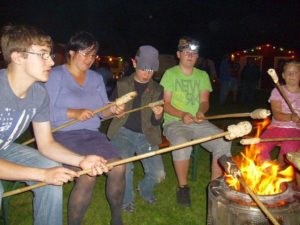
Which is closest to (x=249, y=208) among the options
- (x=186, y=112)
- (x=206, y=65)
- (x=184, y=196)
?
(x=184, y=196)

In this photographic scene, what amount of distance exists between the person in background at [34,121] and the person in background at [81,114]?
→ 384 millimetres

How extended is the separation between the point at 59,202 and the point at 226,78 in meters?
12.3

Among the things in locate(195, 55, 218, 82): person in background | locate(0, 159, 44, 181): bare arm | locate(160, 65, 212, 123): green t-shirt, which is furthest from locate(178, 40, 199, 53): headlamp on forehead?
locate(195, 55, 218, 82): person in background

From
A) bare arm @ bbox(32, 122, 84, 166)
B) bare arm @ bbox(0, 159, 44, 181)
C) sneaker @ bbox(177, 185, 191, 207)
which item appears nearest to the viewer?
bare arm @ bbox(0, 159, 44, 181)

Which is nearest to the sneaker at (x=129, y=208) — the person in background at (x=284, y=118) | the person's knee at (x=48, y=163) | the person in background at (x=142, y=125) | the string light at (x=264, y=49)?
the person in background at (x=142, y=125)

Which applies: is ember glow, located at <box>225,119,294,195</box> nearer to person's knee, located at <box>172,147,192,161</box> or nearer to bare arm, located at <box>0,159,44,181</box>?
person's knee, located at <box>172,147,192,161</box>

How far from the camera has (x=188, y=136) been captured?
15.9ft

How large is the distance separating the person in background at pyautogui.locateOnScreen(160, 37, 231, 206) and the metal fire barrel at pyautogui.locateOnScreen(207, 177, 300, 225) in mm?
1364

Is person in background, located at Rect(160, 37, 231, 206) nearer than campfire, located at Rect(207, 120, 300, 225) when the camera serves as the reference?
No

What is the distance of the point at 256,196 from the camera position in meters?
2.92

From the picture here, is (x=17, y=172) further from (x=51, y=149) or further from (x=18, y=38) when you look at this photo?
(x=18, y=38)

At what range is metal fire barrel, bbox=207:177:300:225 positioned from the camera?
116 inches

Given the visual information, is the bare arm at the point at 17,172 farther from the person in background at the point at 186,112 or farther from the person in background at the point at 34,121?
the person in background at the point at 186,112

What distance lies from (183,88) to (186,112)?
0.42m
